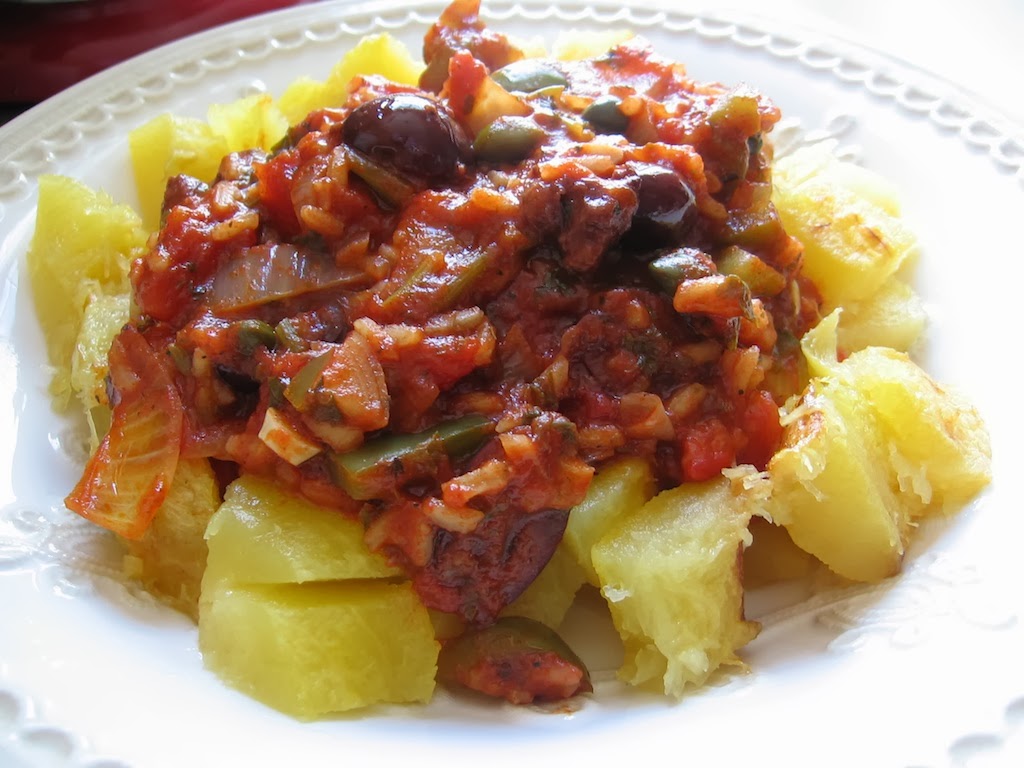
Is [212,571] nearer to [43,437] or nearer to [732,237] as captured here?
[43,437]

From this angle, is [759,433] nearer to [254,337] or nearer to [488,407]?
A: [488,407]

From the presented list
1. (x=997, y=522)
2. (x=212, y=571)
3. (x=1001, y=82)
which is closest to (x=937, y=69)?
(x=1001, y=82)

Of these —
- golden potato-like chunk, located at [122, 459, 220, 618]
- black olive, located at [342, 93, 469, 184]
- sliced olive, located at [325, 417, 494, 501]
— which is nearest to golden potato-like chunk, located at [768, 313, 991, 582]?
sliced olive, located at [325, 417, 494, 501]

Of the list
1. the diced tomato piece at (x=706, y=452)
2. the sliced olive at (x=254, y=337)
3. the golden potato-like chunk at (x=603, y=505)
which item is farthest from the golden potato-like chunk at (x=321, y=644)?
the diced tomato piece at (x=706, y=452)

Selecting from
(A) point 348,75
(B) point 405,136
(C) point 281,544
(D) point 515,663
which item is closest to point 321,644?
(C) point 281,544

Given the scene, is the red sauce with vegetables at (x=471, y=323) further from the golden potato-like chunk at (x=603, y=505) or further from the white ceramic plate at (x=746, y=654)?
the white ceramic plate at (x=746, y=654)

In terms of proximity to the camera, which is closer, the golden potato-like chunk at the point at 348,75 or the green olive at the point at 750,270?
the green olive at the point at 750,270

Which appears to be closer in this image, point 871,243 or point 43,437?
point 43,437

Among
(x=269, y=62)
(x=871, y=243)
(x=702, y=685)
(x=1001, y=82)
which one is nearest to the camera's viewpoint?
(x=702, y=685)
